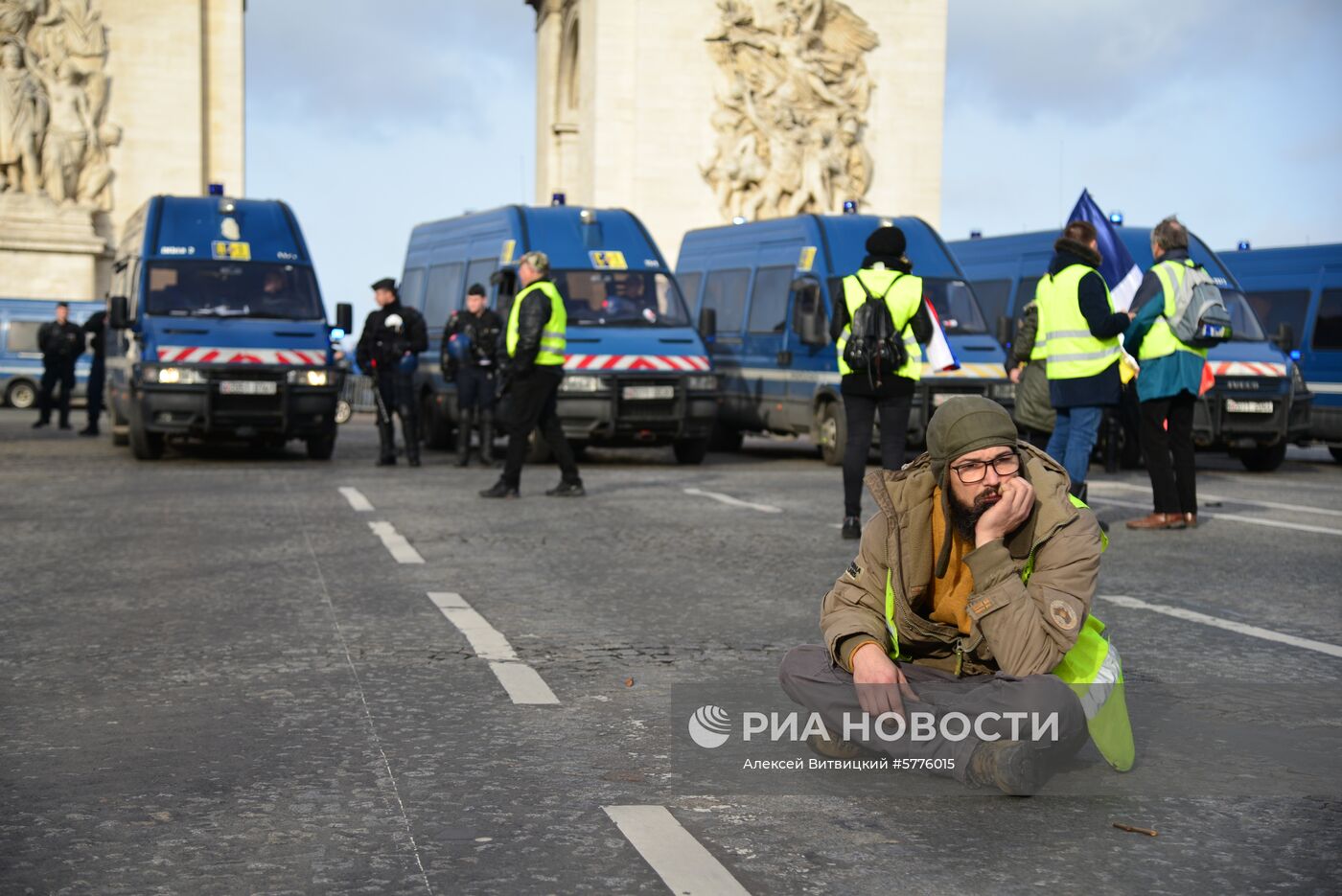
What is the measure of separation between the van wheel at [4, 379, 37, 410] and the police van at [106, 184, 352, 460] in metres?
16.7

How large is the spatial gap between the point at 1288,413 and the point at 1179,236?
8122 millimetres

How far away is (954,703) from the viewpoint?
4.90 m

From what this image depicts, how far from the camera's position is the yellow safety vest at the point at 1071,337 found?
1155cm

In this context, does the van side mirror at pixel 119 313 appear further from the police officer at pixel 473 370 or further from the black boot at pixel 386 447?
the police officer at pixel 473 370

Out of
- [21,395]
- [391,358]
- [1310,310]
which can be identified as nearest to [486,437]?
[391,358]

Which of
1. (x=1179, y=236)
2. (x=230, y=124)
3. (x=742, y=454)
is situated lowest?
(x=742, y=454)

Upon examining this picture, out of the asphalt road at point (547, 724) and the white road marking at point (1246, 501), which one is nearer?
the asphalt road at point (547, 724)

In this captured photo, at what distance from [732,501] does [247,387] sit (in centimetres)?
591

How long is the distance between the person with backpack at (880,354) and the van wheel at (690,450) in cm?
812

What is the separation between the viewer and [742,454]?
2277 cm

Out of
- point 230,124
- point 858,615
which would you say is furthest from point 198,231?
point 230,124

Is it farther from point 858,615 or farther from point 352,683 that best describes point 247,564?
point 858,615

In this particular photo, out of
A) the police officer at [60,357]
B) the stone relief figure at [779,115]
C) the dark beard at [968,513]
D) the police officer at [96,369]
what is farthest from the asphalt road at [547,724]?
the stone relief figure at [779,115]

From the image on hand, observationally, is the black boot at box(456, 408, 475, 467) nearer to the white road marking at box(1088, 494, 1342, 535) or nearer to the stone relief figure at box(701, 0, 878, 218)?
the white road marking at box(1088, 494, 1342, 535)
